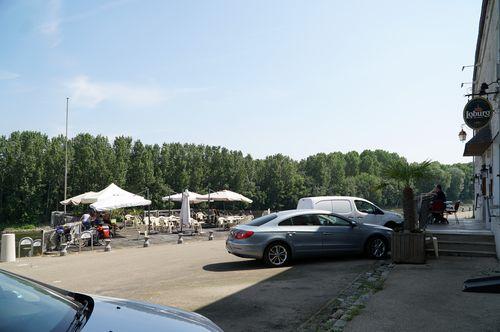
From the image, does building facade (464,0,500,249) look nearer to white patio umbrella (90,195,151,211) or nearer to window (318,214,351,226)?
window (318,214,351,226)

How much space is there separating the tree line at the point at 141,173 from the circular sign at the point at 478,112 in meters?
38.6

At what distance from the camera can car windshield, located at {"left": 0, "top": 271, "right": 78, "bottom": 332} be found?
2.81 m

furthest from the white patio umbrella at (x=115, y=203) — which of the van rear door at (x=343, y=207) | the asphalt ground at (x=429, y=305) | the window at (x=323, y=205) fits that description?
the asphalt ground at (x=429, y=305)

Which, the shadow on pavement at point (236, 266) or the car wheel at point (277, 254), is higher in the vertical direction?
the car wheel at point (277, 254)

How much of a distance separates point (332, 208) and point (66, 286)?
9837mm

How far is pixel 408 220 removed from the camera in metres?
11.8

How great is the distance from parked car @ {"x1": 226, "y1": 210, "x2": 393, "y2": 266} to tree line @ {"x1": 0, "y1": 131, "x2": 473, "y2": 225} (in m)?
40.2

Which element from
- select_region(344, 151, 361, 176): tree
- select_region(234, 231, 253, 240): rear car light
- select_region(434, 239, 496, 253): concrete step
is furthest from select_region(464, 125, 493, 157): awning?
select_region(344, 151, 361, 176): tree

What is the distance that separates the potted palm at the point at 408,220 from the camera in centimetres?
1123

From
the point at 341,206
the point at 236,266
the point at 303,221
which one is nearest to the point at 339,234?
the point at 303,221

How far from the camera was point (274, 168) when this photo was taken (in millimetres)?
94125

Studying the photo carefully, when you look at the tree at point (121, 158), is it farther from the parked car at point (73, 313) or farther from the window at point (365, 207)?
the parked car at point (73, 313)

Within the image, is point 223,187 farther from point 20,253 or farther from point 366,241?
point 366,241

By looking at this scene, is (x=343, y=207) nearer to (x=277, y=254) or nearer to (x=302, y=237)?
(x=302, y=237)
